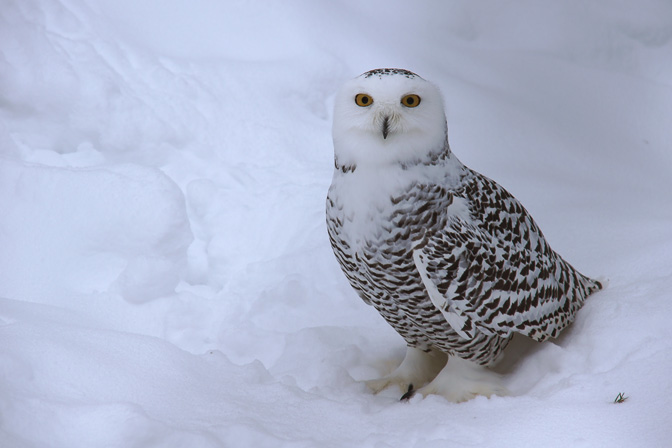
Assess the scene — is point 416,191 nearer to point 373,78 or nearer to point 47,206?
point 373,78

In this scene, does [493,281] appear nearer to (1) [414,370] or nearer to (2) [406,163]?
(2) [406,163]

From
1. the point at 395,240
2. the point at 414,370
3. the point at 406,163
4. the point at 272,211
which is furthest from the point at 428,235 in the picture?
the point at 272,211

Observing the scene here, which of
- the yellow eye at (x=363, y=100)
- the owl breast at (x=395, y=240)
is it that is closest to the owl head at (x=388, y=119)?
the yellow eye at (x=363, y=100)

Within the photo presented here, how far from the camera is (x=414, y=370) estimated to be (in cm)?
287

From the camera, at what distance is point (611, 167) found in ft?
12.7

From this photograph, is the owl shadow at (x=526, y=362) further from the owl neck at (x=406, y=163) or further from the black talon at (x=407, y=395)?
the owl neck at (x=406, y=163)

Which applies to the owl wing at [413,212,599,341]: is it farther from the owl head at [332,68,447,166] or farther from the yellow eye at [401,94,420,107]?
the yellow eye at [401,94,420,107]

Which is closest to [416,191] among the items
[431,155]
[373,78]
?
[431,155]

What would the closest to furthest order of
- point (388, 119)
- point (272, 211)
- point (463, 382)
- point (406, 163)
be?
point (388, 119) → point (406, 163) → point (463, 382) → point (272, 211)

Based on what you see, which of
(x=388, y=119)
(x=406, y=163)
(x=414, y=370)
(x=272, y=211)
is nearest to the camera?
(x=388, y=119)

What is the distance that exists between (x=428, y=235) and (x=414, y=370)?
2.43ft

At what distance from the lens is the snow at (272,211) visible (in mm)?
2191

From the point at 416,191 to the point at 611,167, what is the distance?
6.34 ft

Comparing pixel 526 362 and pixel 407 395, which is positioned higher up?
pixel 526 362
